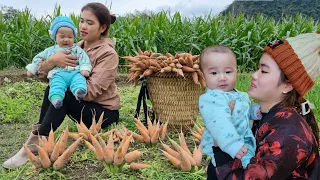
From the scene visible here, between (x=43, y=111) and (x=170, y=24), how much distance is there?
17.0ft

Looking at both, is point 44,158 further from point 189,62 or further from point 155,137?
point 189,62

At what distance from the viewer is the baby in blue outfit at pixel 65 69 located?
291 cm

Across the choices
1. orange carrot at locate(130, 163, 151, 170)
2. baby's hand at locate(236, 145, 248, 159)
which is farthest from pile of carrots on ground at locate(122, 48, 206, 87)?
baby's hand at locate(236, 145, 248, 159)

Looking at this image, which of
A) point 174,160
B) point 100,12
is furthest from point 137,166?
point 100,12

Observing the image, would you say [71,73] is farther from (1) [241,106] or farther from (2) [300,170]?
(2) [300,170]

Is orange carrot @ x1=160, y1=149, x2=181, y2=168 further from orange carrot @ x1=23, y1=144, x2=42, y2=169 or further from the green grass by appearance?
orange carrot @ x1=23, y1=144, x2=42, y2=169

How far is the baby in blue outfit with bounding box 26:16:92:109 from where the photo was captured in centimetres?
291

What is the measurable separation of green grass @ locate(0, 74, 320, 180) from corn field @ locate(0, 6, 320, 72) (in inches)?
76.6

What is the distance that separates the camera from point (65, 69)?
306 centimetres

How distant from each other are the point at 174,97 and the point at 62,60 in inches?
34.4

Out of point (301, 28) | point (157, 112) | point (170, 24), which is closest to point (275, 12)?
point (301, 28)

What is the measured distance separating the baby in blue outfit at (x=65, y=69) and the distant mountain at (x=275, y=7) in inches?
725

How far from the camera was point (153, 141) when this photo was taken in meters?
2.84

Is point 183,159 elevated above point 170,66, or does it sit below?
below
